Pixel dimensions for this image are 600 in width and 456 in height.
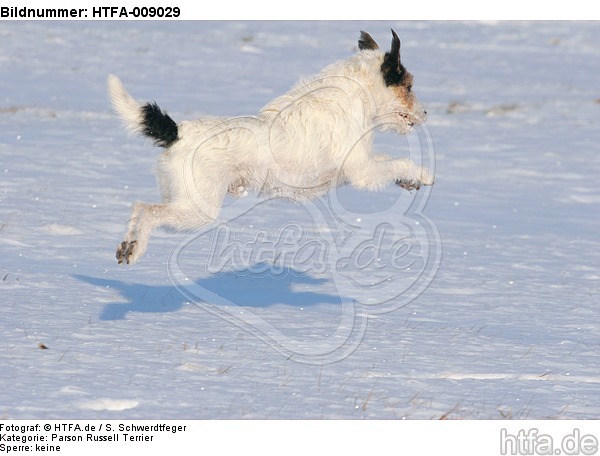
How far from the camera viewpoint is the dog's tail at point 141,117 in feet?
18.0

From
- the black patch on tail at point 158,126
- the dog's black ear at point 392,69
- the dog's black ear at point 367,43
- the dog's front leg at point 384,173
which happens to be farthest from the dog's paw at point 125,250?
the dog's black ear at point 367,43

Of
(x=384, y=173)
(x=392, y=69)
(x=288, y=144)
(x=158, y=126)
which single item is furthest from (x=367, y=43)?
(x=158, y=126)

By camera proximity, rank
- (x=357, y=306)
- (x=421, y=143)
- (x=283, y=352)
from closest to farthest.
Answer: (x=283, y=352), (x=357, y=306), (x=421, y=143)

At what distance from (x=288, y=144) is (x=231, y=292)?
168 cm

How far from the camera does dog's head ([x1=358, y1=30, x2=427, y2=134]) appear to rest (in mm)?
6188

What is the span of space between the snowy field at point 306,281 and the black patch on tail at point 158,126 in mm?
1185

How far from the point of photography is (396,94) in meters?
6.32

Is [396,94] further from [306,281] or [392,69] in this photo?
[306,281]

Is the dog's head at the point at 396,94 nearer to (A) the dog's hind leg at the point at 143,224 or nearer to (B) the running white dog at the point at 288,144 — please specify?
(B) the running white dog at the point at 288,144

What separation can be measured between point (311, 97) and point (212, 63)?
45.6 feet

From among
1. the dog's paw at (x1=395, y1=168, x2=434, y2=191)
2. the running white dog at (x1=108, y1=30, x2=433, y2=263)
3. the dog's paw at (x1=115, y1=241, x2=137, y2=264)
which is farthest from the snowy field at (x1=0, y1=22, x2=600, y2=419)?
the dog's paw at (x1=395, y1=168, x2=434, y2=191)

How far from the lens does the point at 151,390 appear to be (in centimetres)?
466
